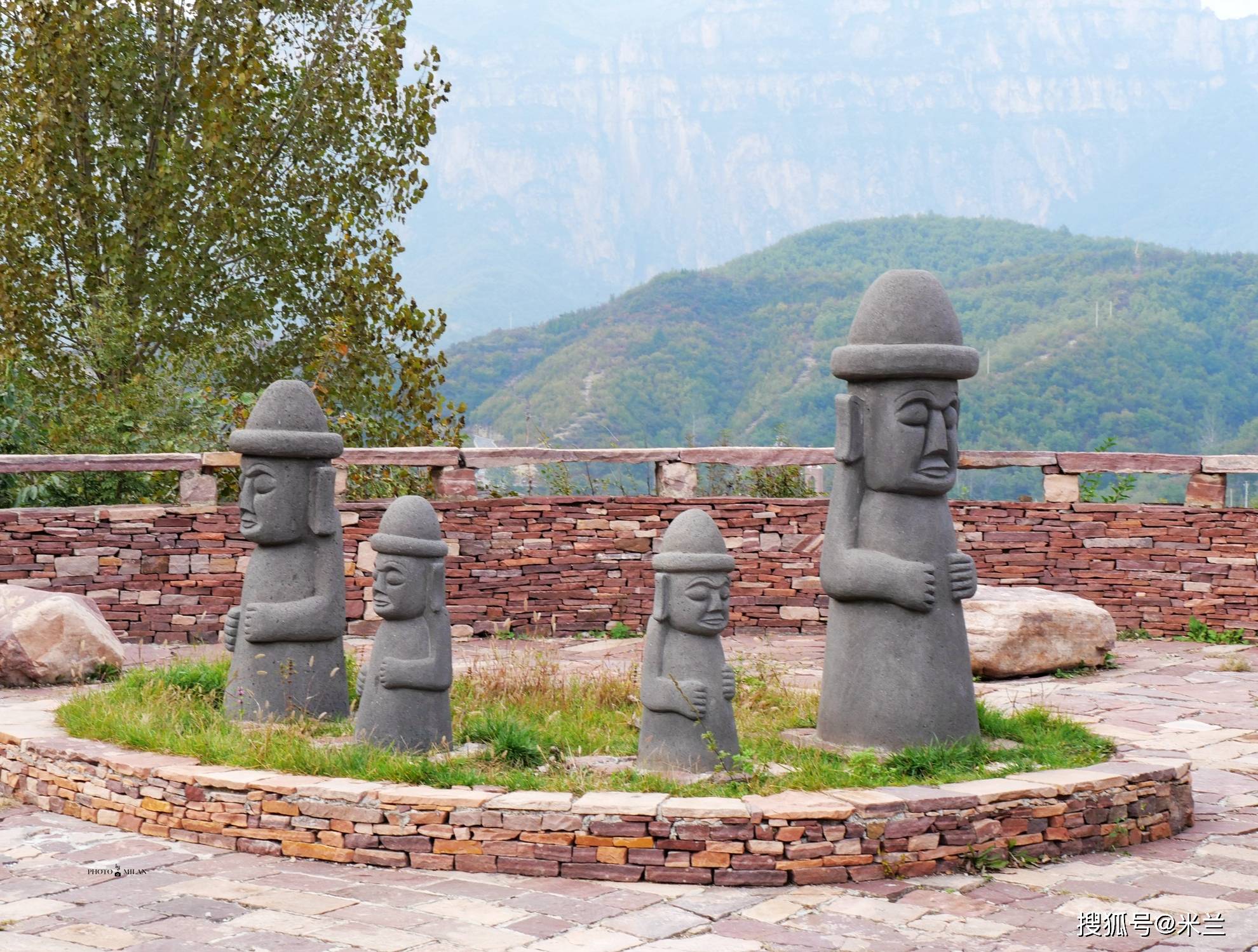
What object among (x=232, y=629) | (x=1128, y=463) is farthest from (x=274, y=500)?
(x=1128, y=463)

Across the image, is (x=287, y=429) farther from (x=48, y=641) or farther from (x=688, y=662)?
(x=48, y=641)

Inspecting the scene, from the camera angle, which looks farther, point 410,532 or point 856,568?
point 410,532

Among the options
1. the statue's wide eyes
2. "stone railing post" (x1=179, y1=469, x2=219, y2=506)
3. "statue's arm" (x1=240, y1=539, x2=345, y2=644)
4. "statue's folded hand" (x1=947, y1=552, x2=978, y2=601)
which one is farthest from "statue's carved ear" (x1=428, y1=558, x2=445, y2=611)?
"stone railing post" (x1=179, y1=469, x2=219, y2=506)

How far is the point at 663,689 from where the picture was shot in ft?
19.4

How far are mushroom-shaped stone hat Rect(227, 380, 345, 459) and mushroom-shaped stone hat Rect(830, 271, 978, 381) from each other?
2870mm

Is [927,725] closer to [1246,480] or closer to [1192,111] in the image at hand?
[1246,480]

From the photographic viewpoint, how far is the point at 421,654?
20.7 feet

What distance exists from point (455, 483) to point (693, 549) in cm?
585

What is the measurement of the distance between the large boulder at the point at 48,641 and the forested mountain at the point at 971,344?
67.0ft

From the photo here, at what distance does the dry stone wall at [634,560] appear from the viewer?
10.8m

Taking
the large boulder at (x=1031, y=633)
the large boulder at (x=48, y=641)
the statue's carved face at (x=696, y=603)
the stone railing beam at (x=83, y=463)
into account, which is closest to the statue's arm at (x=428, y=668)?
the statue's carved face at (x=696, y=603)

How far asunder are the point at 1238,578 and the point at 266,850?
8.77 m

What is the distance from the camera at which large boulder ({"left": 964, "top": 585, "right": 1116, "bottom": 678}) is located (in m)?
9.43

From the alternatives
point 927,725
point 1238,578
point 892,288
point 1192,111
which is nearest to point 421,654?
point 927,725
